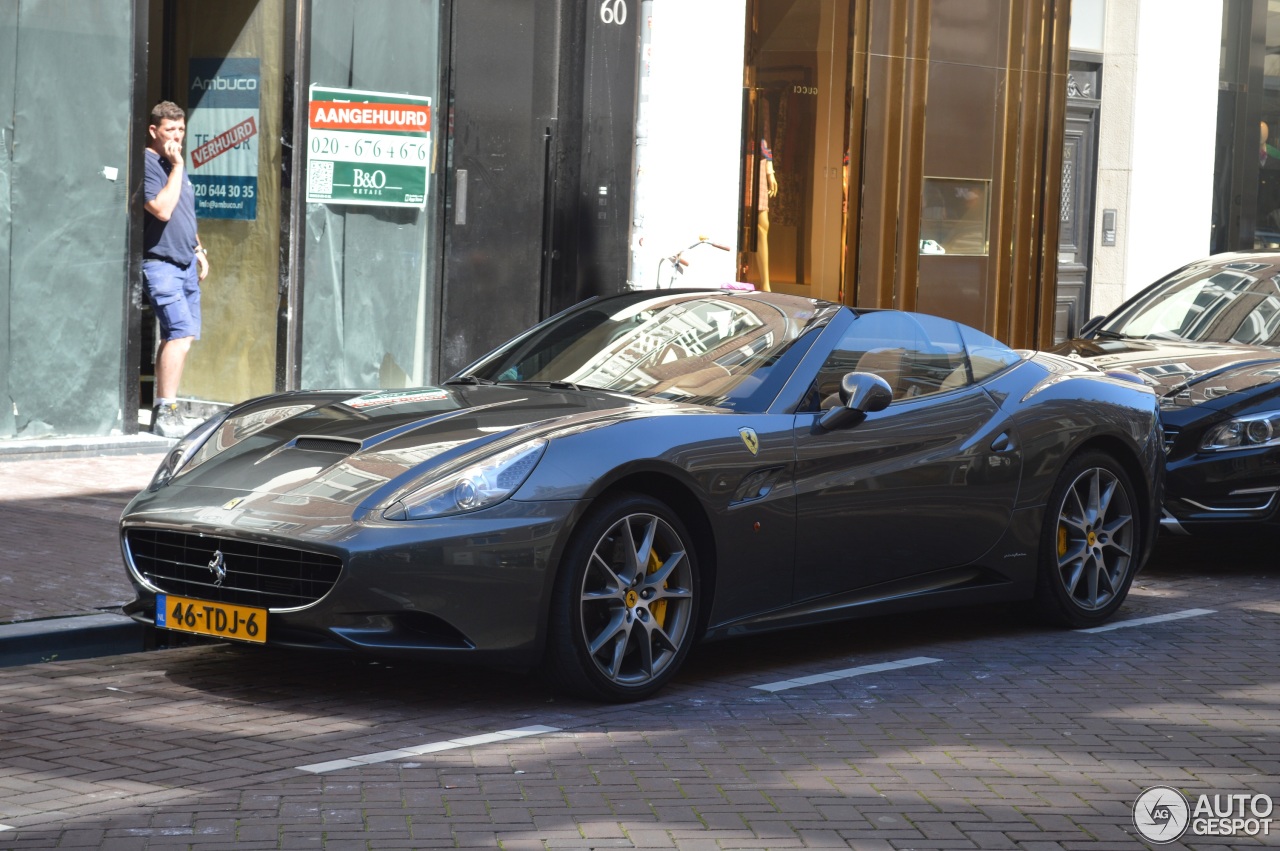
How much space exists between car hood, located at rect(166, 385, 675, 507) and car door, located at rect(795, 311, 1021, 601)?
0.62m

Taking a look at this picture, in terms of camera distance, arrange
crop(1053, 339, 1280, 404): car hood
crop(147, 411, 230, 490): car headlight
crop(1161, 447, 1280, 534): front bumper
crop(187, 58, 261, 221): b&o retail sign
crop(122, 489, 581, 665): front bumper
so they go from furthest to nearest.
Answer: crop(187, 58, 261, 221): b&o retail sign < crop(1053, 339, 1280, 404): car hood < crop(1161, 447, 1280, 534): front bumper < crop(147, 411, 230, 490): car headlight < crop(122, 489, 581, 665): front bumper

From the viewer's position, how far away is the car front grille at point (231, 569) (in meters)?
5.57

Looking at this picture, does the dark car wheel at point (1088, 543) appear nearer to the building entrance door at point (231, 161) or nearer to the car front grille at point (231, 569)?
the car front grille at point (231, 569)

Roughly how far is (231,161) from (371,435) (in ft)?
25.5

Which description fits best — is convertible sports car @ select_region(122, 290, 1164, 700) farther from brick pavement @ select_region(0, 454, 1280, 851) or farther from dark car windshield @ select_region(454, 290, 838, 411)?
brick pavement @ select_region(0, 454, 1280, 851)

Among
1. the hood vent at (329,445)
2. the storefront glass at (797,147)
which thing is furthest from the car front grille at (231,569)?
the storefront glass at (797,147)

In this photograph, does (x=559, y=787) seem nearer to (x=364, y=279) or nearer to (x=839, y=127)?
(x=364, y=279)

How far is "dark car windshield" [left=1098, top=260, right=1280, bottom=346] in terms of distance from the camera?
10.3m

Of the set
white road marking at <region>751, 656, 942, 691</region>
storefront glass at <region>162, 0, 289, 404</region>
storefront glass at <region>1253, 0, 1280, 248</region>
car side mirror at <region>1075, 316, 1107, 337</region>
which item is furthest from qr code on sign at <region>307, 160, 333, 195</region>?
storefront glass at <region>1253, 0, 1280, 248</region>

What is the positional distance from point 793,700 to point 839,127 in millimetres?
11629

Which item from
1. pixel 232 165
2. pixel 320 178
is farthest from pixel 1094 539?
pixel 232 165

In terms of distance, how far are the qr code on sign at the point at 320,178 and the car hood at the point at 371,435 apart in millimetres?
6559

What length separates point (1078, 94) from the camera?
20.3 metres

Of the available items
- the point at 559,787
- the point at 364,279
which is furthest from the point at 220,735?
the point at 364,279
